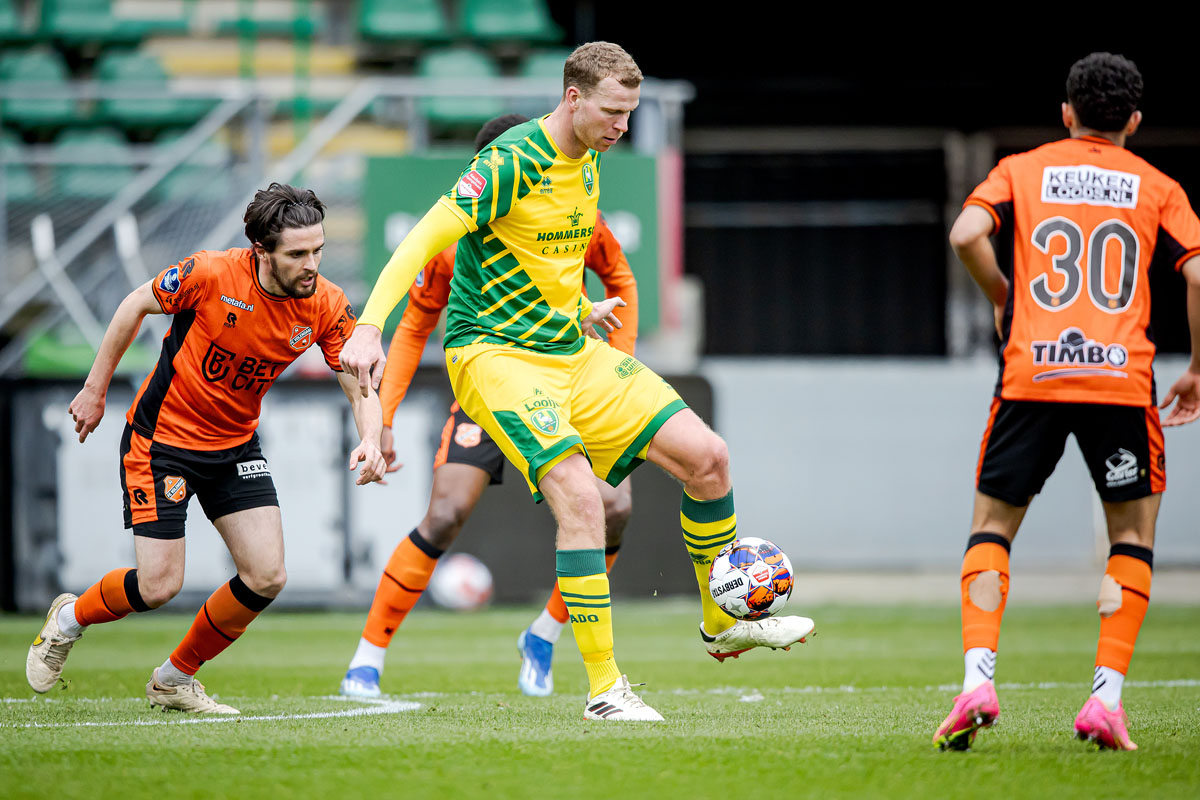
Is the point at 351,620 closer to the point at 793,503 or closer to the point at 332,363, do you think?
the point at 332,363

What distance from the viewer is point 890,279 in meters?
19.3

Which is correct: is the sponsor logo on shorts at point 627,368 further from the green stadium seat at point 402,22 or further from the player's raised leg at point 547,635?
the green stadium seat at point 402,22

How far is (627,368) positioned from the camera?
16.9 ft

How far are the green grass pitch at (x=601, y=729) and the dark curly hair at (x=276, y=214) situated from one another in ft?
5.82

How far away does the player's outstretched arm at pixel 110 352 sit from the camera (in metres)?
5.04

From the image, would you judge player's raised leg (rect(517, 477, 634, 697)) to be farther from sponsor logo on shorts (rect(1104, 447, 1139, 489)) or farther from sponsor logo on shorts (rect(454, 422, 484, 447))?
sponsor logo on shorts (rect(1104, 447, 1139, 489))

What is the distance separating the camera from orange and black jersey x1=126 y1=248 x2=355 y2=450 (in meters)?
5.18

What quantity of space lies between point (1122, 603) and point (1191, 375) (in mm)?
793

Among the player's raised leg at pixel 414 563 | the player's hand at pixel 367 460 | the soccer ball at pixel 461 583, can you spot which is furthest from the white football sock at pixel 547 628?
the soccer ball at pixel 461 583

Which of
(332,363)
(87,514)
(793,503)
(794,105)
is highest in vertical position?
(794,105)

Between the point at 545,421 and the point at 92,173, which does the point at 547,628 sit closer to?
the point at 545,421

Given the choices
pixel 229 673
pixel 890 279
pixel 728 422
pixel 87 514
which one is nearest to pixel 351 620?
pixel 87 514

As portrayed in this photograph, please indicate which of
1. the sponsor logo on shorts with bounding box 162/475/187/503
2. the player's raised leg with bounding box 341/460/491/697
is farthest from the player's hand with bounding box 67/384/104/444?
the player's raised leg with bounding box 341/460/491/697

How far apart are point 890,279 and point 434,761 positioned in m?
16.2
